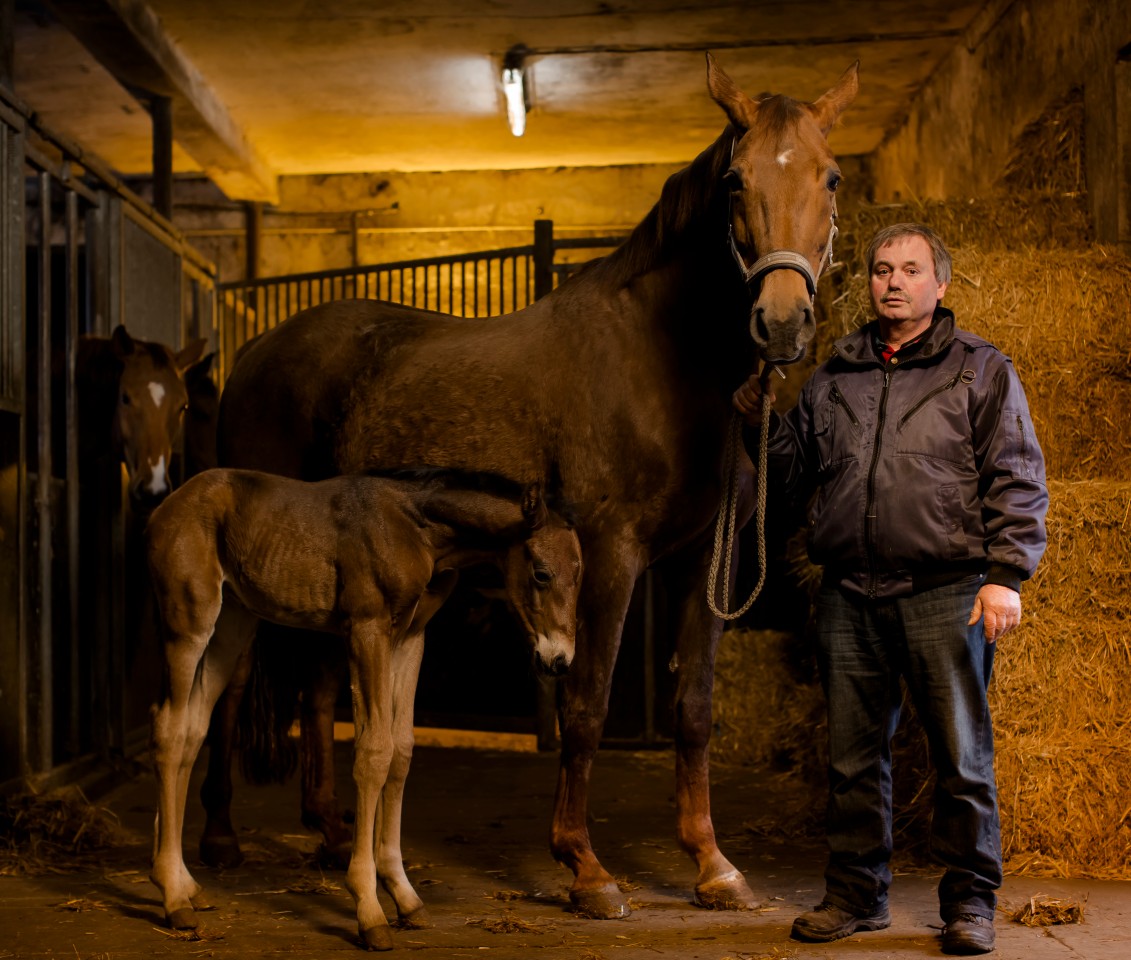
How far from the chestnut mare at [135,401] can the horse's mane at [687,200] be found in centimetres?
246

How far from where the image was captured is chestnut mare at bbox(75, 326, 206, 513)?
5441 mm

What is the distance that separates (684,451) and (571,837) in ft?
3.82

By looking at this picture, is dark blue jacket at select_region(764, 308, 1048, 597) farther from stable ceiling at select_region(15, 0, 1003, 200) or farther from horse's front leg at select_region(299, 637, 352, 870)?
stable ceiling at select_region(15, 0, 1003, 200)

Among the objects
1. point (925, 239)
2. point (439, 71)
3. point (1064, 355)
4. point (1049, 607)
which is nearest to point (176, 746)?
point (925, 239)

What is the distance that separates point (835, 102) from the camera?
11.5 ft

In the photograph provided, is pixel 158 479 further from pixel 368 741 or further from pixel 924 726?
pixel 924 726

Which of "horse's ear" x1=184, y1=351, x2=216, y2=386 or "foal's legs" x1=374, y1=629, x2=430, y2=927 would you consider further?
"horse's ear" x1=184, y1=351, x2=216, y2=386

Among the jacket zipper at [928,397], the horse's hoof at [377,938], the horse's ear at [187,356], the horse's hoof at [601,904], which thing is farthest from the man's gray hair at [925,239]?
the horse's ear at [187,356]

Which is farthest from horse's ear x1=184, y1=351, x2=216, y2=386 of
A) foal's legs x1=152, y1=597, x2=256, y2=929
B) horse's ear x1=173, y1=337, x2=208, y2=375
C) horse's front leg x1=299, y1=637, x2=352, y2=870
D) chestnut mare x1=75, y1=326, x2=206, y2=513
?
foal's legs x1=152, y1=597, x2=256, y2=929

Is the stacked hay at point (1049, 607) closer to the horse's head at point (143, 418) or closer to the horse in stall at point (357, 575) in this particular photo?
the horse in stall at point (357, 575)

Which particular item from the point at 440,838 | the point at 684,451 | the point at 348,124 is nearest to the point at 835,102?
the point at 684,451

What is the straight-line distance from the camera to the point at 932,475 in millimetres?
3146

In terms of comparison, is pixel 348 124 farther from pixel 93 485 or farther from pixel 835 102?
pixel 835 102

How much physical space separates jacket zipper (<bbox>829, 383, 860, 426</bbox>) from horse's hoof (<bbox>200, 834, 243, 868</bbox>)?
250cm
